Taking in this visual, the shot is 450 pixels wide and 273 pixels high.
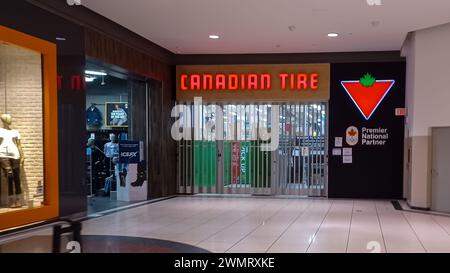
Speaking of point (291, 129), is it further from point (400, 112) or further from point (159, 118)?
point (159, 118)

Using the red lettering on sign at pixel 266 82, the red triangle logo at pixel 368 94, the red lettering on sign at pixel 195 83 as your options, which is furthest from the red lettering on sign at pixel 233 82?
the red triangle logo at pixel 368 94

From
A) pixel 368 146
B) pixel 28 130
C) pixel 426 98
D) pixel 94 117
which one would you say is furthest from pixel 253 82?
pixel 28 130

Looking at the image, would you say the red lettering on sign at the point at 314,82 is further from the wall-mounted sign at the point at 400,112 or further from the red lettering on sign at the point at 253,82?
the wall-mounted sign at the point at 400,112

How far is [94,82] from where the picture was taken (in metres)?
13.4

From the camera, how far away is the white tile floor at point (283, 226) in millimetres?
6157

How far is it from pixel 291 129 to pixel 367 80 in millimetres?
2349

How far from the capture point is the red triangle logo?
1183cm

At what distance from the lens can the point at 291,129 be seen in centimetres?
1229

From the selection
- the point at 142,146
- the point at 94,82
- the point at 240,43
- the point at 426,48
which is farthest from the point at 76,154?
the point at 426,48

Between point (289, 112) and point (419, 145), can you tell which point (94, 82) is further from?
point (419, 145)

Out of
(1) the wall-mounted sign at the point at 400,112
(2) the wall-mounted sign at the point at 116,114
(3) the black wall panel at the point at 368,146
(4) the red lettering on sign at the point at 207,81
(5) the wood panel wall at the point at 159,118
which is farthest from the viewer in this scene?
(2) the wall-mounted sign at the point at 116,114

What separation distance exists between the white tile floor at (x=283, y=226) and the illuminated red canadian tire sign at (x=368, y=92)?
8.50 feet

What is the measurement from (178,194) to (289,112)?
385 cm

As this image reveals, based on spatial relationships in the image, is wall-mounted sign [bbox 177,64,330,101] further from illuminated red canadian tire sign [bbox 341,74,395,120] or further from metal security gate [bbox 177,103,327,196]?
illuminated red canadian tire sign [bbox 341,74,395,120]
